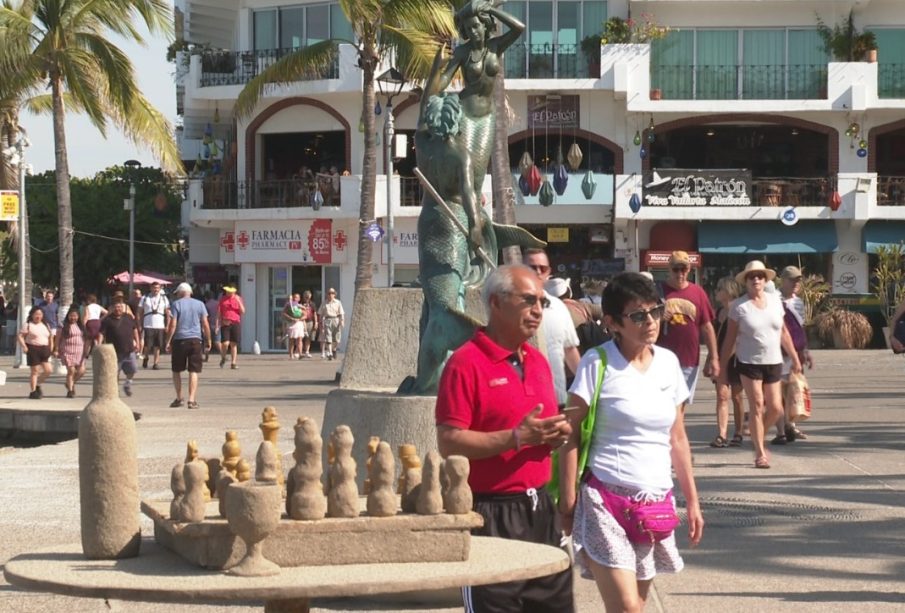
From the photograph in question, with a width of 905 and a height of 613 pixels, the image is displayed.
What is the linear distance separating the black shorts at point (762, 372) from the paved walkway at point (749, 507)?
76 centimetres

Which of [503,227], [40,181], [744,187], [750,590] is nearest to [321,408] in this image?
[503,227]

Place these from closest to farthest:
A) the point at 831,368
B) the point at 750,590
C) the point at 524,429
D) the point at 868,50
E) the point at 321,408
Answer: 1. the point at 524,429
2. the point at 750,590
3. the point at 321,408
4. the point at 831,368
5. the point at 868,50

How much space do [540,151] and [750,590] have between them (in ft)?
124

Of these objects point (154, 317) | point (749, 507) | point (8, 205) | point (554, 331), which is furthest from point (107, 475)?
point (8, 205)

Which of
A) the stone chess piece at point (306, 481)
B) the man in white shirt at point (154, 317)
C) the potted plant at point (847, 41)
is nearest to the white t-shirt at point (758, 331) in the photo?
the stone chess piece at point (306, 481)

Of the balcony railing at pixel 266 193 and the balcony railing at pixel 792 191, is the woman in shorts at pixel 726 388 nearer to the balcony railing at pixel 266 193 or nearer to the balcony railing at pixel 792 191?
the balcony railing at pixel 792 191

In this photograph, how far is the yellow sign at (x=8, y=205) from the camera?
35.6 metres

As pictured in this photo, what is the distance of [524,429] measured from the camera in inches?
218

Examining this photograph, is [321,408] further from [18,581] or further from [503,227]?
[18,581]

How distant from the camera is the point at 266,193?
4694 centimetres

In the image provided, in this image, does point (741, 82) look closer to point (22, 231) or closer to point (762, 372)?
point (22, 231)

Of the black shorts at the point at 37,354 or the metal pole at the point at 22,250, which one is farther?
the metal pole at the point at 22,250

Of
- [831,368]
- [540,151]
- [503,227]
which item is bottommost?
[831,368]

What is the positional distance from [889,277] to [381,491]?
3875 centimetres
